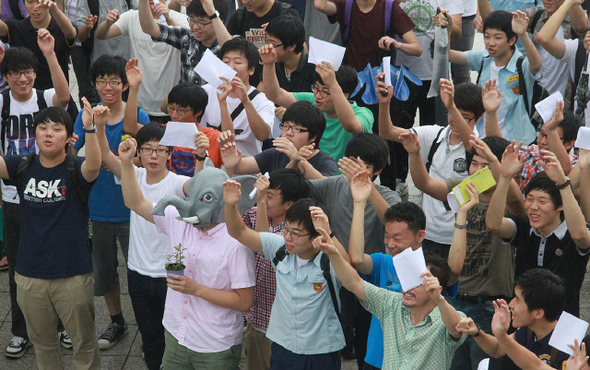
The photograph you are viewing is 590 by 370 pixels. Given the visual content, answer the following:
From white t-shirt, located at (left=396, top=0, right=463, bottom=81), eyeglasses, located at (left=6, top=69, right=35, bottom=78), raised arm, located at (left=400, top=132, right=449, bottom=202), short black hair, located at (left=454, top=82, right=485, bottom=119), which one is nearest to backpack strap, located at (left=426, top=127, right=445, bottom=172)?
short black hair, located at (left=454, top=82, right=485, bottom=119)

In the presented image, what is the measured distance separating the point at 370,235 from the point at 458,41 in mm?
4494

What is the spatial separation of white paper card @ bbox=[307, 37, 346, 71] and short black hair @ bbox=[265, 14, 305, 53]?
0.78 meters

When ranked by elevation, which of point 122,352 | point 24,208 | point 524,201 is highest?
point 524,201

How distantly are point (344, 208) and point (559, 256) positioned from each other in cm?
137

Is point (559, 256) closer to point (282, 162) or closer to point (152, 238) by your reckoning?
point (282, 162)

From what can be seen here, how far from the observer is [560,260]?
4363mm

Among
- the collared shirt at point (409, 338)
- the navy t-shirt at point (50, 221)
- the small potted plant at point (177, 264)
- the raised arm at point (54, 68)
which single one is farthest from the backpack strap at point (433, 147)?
the raised arm at point (54, 68)

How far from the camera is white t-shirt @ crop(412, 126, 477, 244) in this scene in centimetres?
510

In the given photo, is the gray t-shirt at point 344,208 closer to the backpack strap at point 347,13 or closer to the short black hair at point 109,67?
the short black hair at point 109,67

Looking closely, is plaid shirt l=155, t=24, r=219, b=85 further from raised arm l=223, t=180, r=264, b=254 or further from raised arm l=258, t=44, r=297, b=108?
raised arm l=223, t=180, r=264, b=254

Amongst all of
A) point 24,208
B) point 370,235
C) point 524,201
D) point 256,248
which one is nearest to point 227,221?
point 256,248

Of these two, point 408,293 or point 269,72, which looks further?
point 269,72

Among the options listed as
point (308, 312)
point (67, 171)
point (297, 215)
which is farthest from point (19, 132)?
point (308, 312)

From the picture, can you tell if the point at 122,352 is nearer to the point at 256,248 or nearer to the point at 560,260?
the point at 256,248
